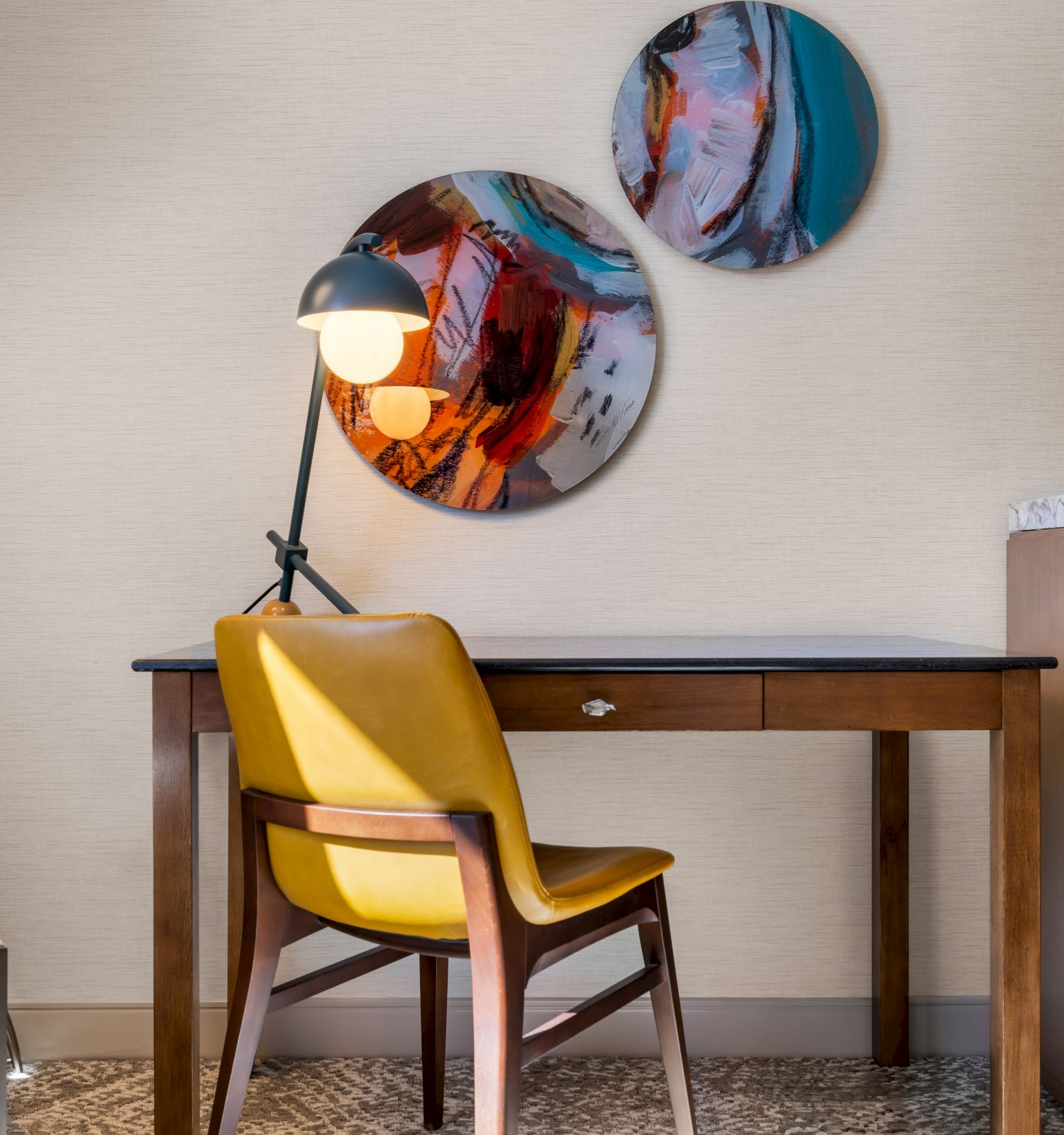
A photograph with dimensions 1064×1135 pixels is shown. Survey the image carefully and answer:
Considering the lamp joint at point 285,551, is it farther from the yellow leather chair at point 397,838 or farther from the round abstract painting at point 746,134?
the round abstract painting at point 746,134

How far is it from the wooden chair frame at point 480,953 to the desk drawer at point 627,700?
232 mm

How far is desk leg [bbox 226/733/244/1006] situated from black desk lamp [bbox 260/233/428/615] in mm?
333

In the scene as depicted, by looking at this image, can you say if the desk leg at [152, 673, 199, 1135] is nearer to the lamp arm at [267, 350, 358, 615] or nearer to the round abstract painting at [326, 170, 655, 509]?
the lamp arm at [267, 350, 358, 615]

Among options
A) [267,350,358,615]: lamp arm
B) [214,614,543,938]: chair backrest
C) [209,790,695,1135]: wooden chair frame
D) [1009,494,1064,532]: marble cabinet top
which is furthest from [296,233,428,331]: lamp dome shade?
[1009,494,1064,532]: marble cabinet top

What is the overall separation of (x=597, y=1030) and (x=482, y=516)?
1016 mm

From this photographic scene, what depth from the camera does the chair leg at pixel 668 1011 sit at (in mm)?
1394

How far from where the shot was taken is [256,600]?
1.80 metres

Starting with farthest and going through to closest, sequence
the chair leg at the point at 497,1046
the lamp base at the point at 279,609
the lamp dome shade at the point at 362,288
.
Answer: the lamp base at the point at 279,609 < the lamp dome shade at the point at 362,288 < the chair leg at the point at 497,1046

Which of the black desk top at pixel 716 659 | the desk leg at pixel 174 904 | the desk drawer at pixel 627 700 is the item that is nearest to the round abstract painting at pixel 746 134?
the black desk top at pixel 716 659

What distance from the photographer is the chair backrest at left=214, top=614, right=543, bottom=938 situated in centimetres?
116

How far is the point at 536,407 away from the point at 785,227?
59 cm

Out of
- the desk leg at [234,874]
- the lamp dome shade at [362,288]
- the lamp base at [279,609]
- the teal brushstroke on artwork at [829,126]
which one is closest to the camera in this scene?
the lamp dome shade at [362,288]

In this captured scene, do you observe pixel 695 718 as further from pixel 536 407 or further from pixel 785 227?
pixel 785 227

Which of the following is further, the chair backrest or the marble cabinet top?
the marble cabinet top
